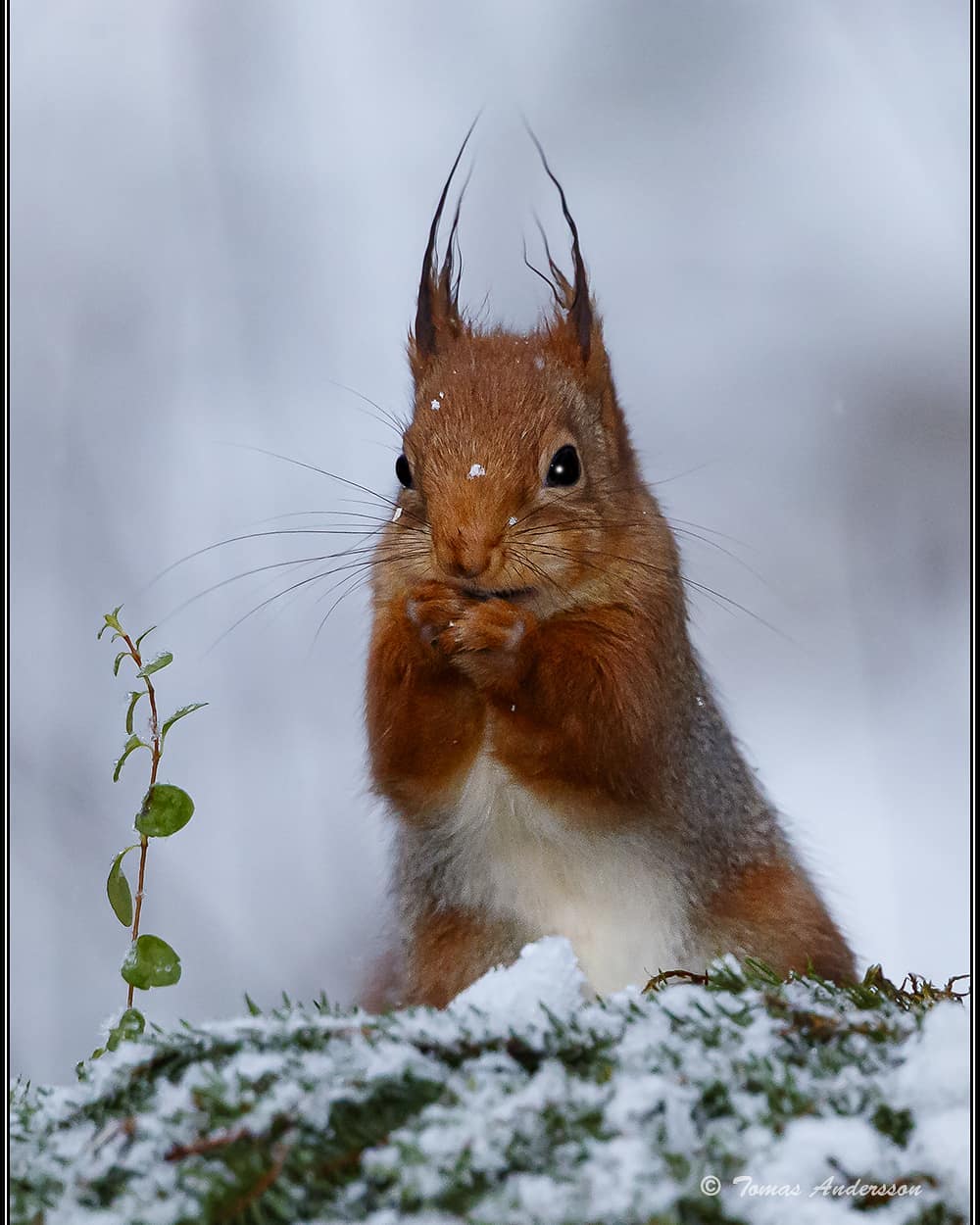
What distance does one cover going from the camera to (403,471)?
1722 mm

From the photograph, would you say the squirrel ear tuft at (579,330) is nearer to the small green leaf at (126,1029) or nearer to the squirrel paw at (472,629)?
the squirrel paw at (472,629)

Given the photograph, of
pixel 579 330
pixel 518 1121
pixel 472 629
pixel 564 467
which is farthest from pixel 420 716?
pixel 518 1121

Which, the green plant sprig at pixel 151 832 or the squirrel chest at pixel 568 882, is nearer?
the green plant sprig at pixel 151 832

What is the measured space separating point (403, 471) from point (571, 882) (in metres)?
0.61

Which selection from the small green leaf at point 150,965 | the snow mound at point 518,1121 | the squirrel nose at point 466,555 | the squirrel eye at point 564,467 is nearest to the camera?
the snow mound at point 518,1121

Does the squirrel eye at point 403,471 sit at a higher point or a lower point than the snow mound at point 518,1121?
higher

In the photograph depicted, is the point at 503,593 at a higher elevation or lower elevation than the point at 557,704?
higher

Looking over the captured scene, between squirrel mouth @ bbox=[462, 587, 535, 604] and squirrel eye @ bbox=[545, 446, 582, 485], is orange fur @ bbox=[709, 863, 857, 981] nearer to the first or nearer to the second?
squirrel mouth @ bbox=[462, 587, 535, 604]

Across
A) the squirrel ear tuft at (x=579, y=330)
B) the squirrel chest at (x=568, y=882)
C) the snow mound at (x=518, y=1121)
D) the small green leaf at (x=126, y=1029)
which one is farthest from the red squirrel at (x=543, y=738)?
the snow mound at (x=518, y=1121)

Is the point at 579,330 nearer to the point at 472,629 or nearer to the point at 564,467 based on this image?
the point at 564,467

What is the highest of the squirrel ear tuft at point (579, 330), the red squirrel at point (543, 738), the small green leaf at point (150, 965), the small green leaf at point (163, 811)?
the squirrel ear tuft at point (579, 330)

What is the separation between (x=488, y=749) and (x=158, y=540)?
1.39m

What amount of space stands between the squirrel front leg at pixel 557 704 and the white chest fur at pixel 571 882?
0.05 meters

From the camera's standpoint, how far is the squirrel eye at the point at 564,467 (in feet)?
5.43
